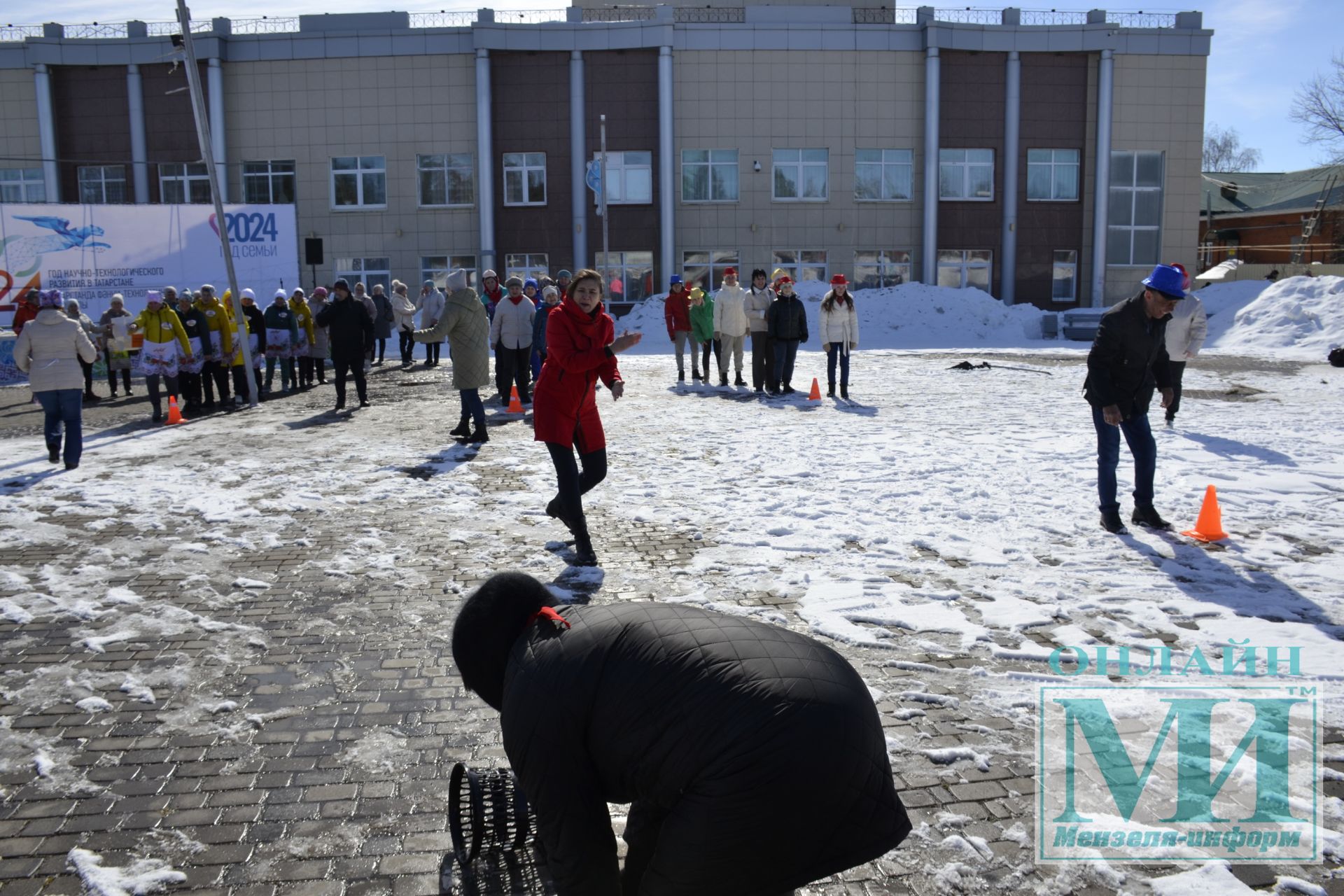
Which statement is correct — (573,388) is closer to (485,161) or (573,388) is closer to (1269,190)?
(485,161)

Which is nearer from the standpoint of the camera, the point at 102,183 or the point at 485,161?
the point at 485,161

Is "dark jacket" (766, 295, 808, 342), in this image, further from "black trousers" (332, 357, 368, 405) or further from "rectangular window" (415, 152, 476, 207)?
"rectangular window" (415, 152, 476, 207)

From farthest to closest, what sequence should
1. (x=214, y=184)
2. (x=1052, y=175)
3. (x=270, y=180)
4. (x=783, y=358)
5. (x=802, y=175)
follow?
(x=1052, y=175)
(x=270, y=180)
(x=802, y=175)
(x=783, y=358)
(x=214, y=184)

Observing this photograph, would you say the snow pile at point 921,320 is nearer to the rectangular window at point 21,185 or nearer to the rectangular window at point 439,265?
the rectangular window at point 439,265

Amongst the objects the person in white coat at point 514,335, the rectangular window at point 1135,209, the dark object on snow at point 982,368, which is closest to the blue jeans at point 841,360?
the person in white coat at point 514,335

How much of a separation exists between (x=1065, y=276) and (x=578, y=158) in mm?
19920

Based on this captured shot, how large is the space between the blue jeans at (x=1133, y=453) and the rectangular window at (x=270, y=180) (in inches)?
1487

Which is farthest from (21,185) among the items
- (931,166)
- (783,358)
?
(783,358)

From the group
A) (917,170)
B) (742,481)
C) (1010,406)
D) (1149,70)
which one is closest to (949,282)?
(917,170)

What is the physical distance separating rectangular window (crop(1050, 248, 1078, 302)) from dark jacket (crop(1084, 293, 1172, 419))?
3570 centimetres

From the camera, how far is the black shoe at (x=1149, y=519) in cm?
752

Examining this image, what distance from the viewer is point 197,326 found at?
15.9m

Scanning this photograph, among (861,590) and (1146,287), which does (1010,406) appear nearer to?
(1146,287)

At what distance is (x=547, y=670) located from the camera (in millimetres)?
2365
